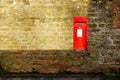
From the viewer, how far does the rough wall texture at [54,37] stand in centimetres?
645

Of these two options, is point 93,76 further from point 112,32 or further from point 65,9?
point 65,9

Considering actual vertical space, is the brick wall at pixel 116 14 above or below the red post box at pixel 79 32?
above

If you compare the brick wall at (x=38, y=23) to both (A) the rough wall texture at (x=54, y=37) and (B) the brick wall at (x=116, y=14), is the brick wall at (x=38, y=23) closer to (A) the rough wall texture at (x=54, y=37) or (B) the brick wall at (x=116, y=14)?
(A) the rough wall texture at (x=54, y=37)

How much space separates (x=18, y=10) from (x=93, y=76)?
2130 millimetres

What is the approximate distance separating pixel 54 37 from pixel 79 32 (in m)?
0.56

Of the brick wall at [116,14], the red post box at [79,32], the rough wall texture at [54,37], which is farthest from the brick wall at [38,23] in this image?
the brick wall at [116,14]

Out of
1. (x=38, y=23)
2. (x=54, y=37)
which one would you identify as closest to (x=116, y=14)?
(x=54, y=37)

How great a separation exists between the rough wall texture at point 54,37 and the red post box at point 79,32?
108 mm

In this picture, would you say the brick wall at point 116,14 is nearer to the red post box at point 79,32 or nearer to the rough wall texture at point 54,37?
the rough wall texture at point 54,37

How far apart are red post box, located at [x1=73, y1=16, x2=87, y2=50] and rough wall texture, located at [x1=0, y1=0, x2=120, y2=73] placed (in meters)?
0.11

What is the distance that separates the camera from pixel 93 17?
646 cm

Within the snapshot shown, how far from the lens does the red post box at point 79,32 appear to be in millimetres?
6367

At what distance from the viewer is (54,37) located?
21.4 feet

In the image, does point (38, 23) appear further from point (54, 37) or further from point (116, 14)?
point (116, 14)
